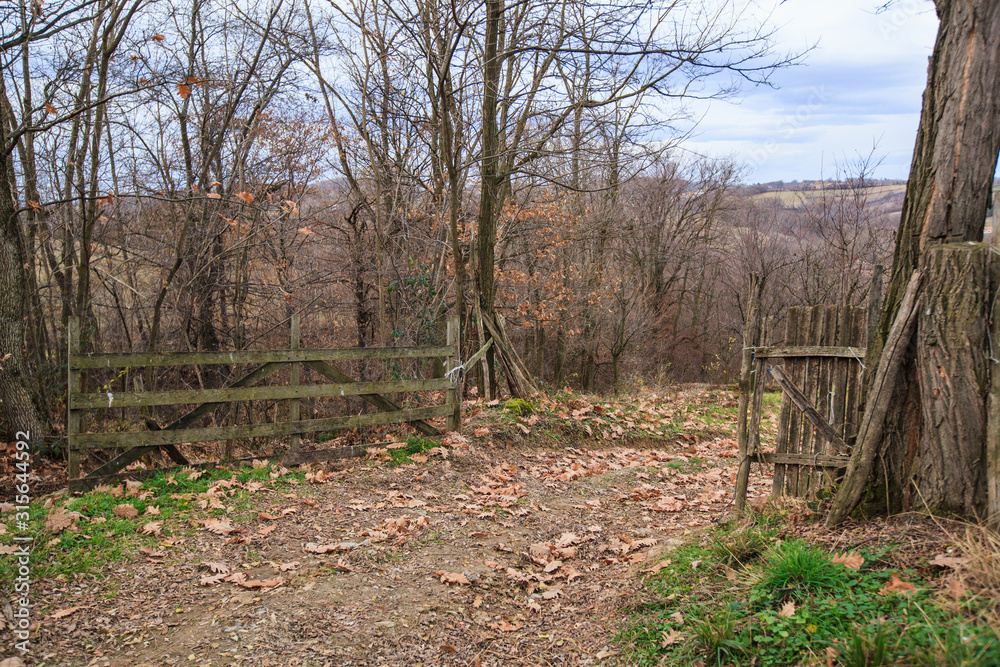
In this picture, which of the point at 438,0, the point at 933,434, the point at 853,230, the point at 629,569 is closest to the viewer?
the point at 933,434

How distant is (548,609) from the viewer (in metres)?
4.68

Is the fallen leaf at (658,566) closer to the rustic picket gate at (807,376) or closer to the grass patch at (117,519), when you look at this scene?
the rustic picket gate at (807,376)

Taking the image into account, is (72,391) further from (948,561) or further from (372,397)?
(948,561)

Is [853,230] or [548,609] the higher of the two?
[853,230]

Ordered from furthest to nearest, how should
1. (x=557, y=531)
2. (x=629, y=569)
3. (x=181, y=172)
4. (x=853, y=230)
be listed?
(x=853, y=230)
(x=181, y=172)
(x=557, y=531)
(x=629, y=569)

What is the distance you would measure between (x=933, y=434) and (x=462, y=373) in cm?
632

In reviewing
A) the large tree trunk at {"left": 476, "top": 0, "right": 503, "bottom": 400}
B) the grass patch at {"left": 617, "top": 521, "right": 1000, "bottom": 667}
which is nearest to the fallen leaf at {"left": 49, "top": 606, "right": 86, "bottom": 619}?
the grass patch at {"left": 617, "top": 521, "right": 1000, "bottom": 667}

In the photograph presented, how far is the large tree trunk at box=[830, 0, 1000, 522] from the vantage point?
13.2ft

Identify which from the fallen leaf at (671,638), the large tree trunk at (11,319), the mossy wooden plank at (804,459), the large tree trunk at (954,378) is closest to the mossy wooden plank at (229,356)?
the large tree trunk at (11,319)

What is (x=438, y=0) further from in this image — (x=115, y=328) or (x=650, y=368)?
(x=650, y=368)

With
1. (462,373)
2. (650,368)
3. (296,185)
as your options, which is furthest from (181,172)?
(650,368)

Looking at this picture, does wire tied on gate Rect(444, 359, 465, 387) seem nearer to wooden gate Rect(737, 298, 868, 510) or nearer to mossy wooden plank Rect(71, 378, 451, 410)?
mossy wooden plank Rect(71, 378, 451, 410)

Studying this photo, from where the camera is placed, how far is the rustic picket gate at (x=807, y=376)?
5.23 meters

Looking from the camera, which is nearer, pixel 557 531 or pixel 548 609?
pixel 548 609
